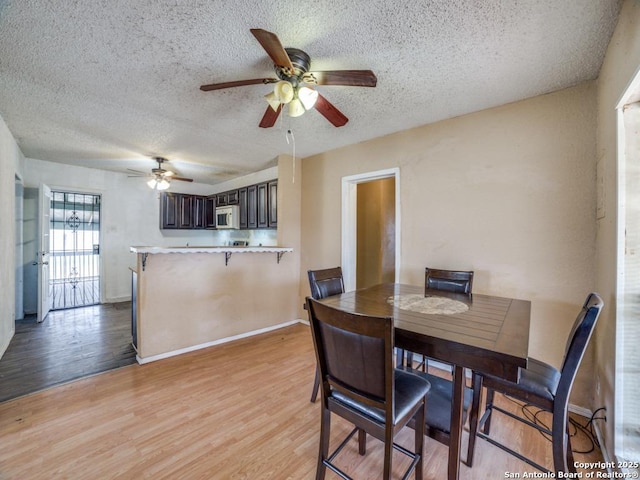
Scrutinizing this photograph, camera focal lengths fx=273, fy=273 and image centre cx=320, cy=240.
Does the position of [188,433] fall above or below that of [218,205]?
below

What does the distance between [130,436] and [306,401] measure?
120 cm

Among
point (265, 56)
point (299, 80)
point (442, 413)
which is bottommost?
point (442, 413)

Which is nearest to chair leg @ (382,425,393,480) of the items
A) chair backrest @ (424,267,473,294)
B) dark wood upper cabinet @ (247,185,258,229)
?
chair backrest @ (424,267,473,294)

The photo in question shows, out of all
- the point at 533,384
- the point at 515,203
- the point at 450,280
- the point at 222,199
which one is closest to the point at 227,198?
the point at 222,199

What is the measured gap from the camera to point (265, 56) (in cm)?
182

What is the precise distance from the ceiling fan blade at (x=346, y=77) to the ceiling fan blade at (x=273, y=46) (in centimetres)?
19

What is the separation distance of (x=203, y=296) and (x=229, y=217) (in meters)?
2.39

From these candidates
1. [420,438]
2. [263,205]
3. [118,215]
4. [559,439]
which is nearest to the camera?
[559,439]

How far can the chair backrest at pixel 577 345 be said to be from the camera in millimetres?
1144

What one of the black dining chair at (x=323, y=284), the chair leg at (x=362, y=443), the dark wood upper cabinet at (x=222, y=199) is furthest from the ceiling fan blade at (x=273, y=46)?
the dark wood upper cabinet at (x=222, y=199)

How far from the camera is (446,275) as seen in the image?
250cm

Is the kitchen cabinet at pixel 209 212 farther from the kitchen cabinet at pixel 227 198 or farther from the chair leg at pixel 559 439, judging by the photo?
the chair leg at pixel 559 439

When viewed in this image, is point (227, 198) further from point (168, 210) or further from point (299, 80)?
point (299, 80)

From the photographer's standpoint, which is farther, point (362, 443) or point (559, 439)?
point (362, 443)
